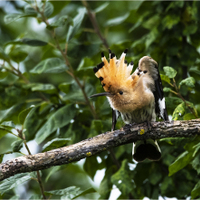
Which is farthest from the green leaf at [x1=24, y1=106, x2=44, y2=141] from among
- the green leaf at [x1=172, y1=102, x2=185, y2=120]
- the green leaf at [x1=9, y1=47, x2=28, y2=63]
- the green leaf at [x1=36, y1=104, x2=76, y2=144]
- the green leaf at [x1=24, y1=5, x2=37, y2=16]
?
the green leaf at [x1=172, y1=102, x2=185, y2=120]

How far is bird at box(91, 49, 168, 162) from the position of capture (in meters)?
3.13

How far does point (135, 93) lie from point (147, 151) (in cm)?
66

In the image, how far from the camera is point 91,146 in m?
2.53

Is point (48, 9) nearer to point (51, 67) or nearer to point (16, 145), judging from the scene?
point (51, 67)

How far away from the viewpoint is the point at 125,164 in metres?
3.22

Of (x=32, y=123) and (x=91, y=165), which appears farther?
(x=32, y=123)

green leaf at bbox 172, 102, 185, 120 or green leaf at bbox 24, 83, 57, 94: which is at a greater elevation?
green leaf at bbox 24, 83, 57, 94

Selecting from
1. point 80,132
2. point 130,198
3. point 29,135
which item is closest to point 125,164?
point 130,198

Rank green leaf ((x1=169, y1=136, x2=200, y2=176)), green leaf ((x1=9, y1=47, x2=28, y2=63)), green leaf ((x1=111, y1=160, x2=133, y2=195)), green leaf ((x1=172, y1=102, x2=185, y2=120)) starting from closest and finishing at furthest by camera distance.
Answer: green leaf ((x1=169, y1=136, x2=200, y2=176)), green leaf ((x1=172, y1=102, x2=185, y2=120)), green leaf ((x1=111, y1=160, x2=133, y2=195)), green leaf ((x1=9, y1=47, x2=28, y2=63))

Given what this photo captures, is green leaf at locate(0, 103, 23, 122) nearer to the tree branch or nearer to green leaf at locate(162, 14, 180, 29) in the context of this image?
the tree branch

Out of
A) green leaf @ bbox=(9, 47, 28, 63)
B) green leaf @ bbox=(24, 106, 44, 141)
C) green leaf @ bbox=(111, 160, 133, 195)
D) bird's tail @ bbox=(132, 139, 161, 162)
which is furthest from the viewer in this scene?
green leaf @ bbox=(9, 47, 28, 63)

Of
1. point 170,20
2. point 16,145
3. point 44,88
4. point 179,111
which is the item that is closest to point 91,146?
point 16,145

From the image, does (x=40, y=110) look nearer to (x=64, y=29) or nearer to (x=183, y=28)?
(x=183, y=28)

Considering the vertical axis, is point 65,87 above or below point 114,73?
below
